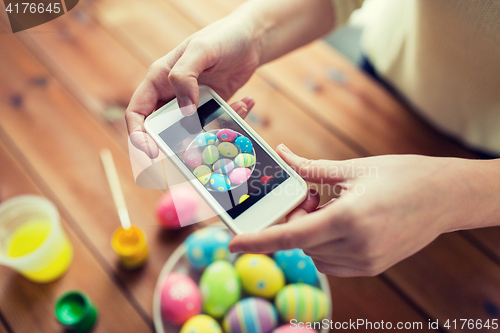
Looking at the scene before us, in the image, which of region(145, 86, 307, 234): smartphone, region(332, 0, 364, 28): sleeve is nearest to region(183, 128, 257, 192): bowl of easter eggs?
region(145, 86, 307, 234): smartphone

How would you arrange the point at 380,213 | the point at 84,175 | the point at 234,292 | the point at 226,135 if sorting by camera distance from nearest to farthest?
the point at 380,213 → the point at 226,135 → the point at 234,292 → the point at 84,175

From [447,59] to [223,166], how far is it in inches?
15.9

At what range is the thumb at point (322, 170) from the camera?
36 centimetres

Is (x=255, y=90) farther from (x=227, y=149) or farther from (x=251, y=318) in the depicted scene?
(x=251, y=318)

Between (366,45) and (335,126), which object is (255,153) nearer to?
(335,126)

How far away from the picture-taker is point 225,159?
0.41m

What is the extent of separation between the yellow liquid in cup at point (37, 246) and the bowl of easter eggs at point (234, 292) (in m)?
0.17

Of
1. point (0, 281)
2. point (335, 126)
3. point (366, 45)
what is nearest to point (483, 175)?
point (335, 126)

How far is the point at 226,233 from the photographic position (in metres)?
0.57

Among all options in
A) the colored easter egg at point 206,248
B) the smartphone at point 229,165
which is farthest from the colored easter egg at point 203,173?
the colored easter egg at point 206,248

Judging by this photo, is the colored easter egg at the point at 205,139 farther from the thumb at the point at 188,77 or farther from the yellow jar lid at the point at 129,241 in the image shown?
the yellow jar lid at the point at 129,241

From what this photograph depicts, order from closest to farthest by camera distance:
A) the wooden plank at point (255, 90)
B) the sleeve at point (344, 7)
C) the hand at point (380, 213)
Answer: the hand at point (380, 213), the sleeve at point (344, 7), the wooden plank at point (255, 90)

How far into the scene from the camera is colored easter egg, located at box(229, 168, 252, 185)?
0.40 meters

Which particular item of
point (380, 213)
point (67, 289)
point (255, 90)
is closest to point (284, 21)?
point (255, 90)
